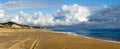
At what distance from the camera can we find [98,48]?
2166 cm

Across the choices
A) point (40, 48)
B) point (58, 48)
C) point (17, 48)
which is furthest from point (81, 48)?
point (17, 48)

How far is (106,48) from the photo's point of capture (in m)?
21.8

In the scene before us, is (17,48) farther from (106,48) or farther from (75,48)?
(106,48)

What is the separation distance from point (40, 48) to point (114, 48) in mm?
6175

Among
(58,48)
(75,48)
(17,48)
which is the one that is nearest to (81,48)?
(75,48)

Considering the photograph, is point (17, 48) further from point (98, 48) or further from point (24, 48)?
point (98, 48)

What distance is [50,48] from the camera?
2150 cm

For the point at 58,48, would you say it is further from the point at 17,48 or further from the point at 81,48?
the point at 17,48

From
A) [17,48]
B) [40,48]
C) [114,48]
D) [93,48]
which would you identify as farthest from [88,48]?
[17,48]

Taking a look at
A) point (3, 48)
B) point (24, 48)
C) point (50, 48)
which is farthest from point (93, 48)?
Answer: point (3, 48)

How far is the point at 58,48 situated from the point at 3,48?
443 cm

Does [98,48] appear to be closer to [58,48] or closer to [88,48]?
[88,48]

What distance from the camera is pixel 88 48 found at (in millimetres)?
21453

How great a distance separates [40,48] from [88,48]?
3923 mm
